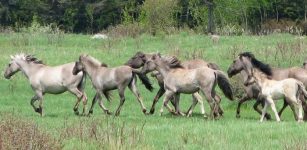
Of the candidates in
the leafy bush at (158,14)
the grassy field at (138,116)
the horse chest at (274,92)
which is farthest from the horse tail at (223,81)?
the leafy bush at (158,14)

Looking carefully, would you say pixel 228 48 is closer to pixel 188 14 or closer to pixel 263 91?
pixel 263 91

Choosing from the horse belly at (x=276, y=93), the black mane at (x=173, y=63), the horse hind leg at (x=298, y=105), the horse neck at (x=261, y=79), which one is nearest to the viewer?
the horse hind leg at (x=298, y=105)

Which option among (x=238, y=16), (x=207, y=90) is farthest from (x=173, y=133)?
(x=238, y=16)

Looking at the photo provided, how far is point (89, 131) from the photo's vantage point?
1302 centimetres

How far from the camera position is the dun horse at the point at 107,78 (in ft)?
60.6

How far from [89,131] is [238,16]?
54925mm

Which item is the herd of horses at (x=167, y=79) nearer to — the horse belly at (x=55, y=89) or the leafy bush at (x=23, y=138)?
the horse belly at (x=55, y=89)

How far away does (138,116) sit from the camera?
18156 millimetres

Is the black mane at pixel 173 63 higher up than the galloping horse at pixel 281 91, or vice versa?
the black mane at pixel 173 63

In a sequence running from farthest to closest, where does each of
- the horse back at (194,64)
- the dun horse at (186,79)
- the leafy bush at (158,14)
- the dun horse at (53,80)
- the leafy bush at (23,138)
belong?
the leafy bush at (158,14) < the horse back at (194,64) < the dun horse at (53,80) < the dun horse at (186,79) < the leafy bush at (23,138)

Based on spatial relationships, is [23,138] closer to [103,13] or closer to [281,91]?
[281,91]

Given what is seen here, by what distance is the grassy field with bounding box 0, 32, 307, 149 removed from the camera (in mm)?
12469

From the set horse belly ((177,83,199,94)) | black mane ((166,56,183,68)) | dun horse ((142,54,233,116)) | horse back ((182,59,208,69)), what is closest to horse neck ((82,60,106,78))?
dun horse ((142,54,233,116))

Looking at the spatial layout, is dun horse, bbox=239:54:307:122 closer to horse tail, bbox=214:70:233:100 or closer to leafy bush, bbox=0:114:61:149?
horse tail, bbox=214:70:233:100
